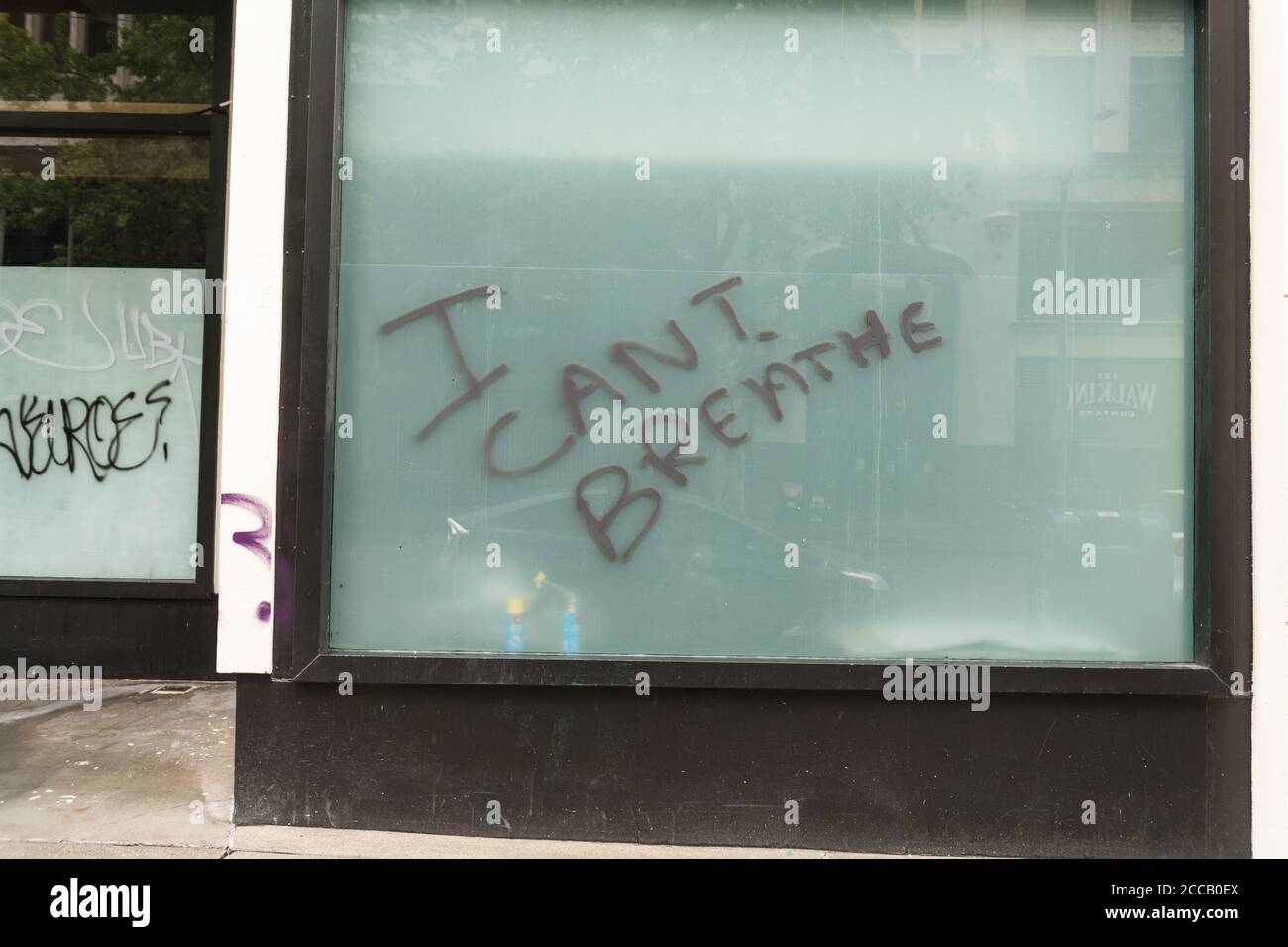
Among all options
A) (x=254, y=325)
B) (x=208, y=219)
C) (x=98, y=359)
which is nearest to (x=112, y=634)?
(x=98, y=359)

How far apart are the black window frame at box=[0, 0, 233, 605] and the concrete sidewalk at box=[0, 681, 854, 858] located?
89 cm

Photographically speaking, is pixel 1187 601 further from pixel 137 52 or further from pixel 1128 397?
pixel 137 52

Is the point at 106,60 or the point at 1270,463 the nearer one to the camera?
the point at 1270,463

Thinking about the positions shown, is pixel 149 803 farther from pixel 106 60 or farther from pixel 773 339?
pixel 106 60

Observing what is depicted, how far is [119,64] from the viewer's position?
23.1 feet

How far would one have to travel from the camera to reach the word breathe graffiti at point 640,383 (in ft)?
14.6

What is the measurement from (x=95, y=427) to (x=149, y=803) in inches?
139

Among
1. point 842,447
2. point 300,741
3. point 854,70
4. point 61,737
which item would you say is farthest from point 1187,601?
point 61,737

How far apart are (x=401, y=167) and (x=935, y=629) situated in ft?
11.2

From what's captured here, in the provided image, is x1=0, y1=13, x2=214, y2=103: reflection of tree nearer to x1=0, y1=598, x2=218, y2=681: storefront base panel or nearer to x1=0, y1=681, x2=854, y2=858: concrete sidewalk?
x1=0, y1=598, x2=218, y2=681: storefront base panel

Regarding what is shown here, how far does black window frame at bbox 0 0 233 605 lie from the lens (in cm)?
685

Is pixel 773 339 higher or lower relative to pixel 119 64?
lower

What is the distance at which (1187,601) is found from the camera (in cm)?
435

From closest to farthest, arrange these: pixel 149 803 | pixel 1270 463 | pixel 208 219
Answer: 1. pixel 1270 463
2. pixel 149 803
3. pixel 208 219
